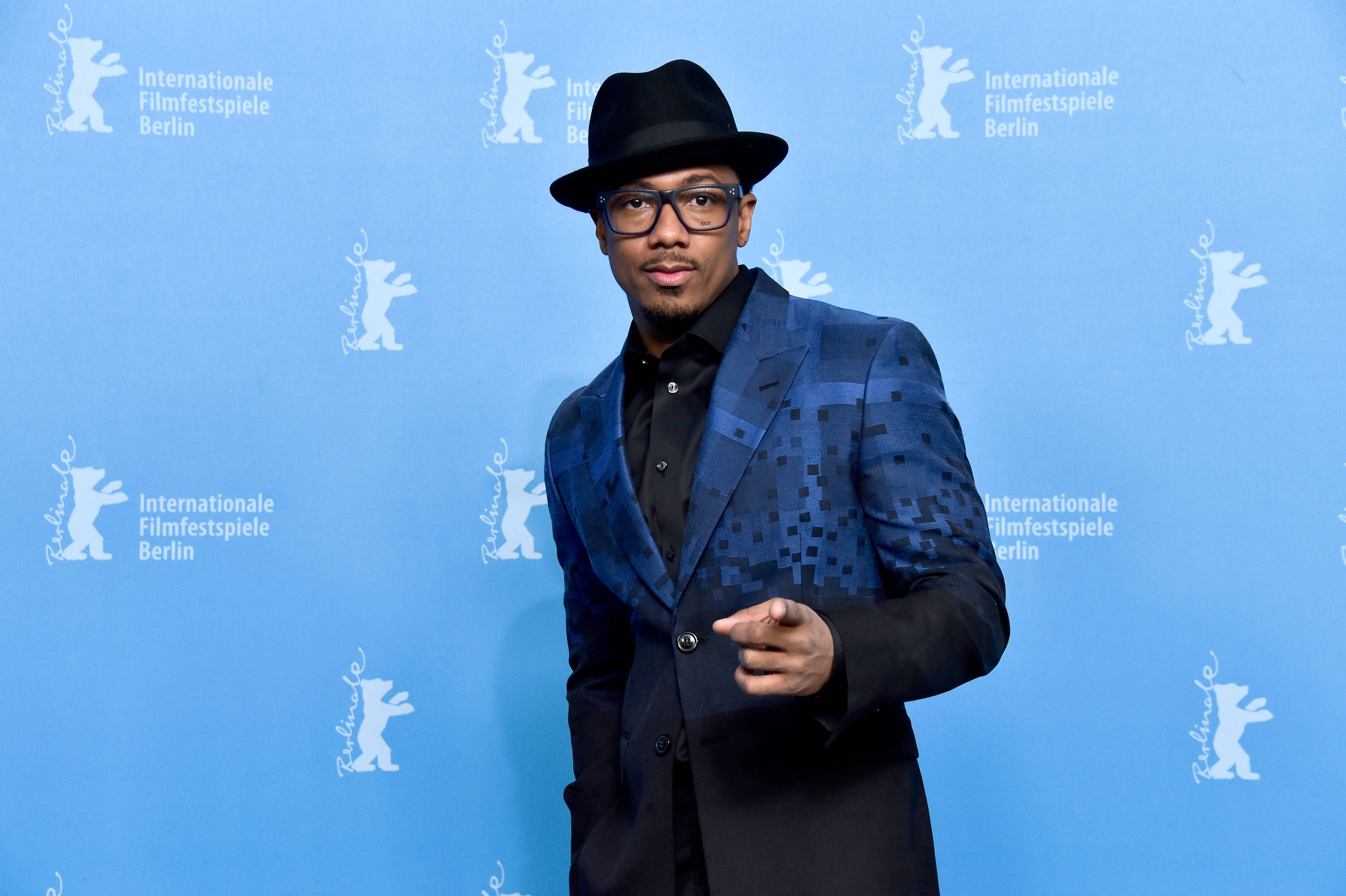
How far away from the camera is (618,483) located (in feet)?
4.98

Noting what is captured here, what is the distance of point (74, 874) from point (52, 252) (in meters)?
1.40

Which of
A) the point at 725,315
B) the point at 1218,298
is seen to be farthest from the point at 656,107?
the point at 1218,298

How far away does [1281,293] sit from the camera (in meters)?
2.29

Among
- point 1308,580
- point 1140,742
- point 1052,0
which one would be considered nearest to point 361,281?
point 1052,0

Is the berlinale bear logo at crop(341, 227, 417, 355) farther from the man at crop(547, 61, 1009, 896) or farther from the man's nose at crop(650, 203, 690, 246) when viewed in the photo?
the man's nose at crop(650, 203, 690, 246)

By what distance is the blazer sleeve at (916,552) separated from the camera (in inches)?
43.3

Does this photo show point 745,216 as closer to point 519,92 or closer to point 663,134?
point 663,134

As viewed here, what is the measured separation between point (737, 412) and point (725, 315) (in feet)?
0.63

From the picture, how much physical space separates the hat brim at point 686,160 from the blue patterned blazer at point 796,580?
0.25 meters

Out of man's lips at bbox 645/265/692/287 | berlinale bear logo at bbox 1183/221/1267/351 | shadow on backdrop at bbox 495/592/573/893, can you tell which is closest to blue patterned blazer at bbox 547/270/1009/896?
man's lips at bbox 645/265/692/287

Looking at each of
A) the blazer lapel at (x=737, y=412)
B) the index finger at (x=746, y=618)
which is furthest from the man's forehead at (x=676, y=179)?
the index finger at (x=746, y=618)

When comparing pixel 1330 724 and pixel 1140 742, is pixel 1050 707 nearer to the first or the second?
pixel 1140 742

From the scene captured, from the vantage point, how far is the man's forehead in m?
1.56

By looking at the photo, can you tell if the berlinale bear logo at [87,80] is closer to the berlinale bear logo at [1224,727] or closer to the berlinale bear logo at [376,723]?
the berlinale bear logo at [376,723]
